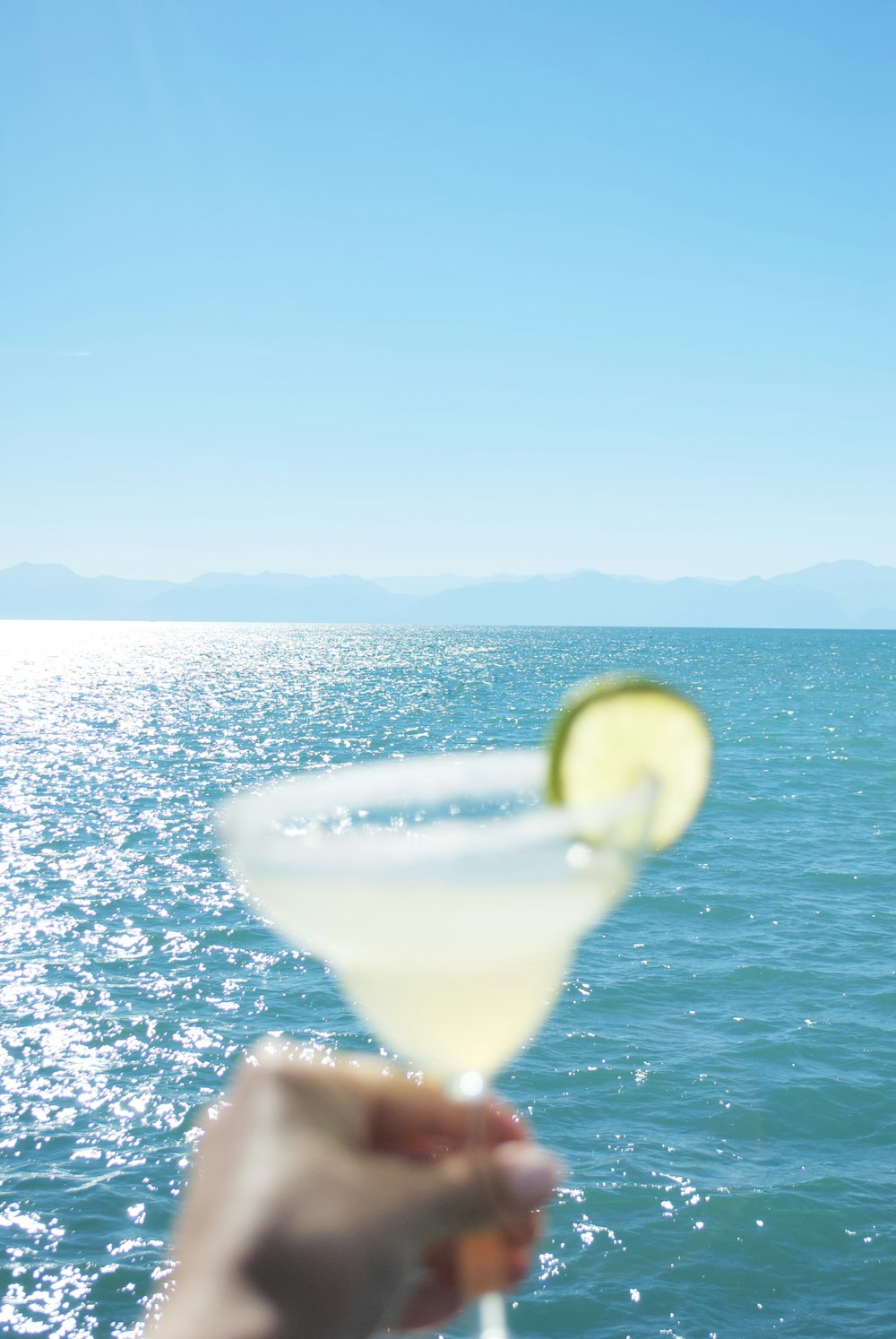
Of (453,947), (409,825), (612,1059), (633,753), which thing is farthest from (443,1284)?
(612,1059)

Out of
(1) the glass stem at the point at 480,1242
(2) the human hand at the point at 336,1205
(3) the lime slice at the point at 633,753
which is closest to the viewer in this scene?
(2) the human hand at the point at 336,1205

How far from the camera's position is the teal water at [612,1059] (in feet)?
28.2

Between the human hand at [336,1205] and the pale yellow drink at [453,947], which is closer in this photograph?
the human hand at [336,1205]

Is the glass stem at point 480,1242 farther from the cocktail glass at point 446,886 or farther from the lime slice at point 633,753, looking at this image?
the lime slice at point 633,753

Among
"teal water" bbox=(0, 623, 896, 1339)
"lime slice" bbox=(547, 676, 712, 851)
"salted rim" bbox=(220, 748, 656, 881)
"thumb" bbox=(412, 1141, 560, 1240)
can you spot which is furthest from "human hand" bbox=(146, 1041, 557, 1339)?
"teal water" bbox=(0, 623, 896, 1339)

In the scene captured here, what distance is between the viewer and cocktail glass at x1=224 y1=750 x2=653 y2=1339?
5.57ft

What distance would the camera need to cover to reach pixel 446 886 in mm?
1683

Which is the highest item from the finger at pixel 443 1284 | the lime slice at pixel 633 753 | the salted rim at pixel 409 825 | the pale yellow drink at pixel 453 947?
the lime slice at pixel 633 753

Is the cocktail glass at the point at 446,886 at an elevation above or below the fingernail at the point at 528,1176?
above

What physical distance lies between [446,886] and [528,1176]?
513 millimetres

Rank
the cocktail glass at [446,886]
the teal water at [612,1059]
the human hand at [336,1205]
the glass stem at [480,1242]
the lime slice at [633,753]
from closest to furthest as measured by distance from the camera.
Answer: the human hand at [336,1205], the glass stem at [480,1242], the cocktail glass at [446,886], the lime slice at [633,753], the teal water at [612,1059]

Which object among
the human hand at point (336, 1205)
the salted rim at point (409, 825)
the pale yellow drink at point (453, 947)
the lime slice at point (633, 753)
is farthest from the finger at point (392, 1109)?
the lime slice at point (633, 753)

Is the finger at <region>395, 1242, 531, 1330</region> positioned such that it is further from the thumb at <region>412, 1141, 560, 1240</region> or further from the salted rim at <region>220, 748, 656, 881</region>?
the salted rim at <region>220, 748, 656, 881</region>

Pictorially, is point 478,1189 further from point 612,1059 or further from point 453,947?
point 612,1059
